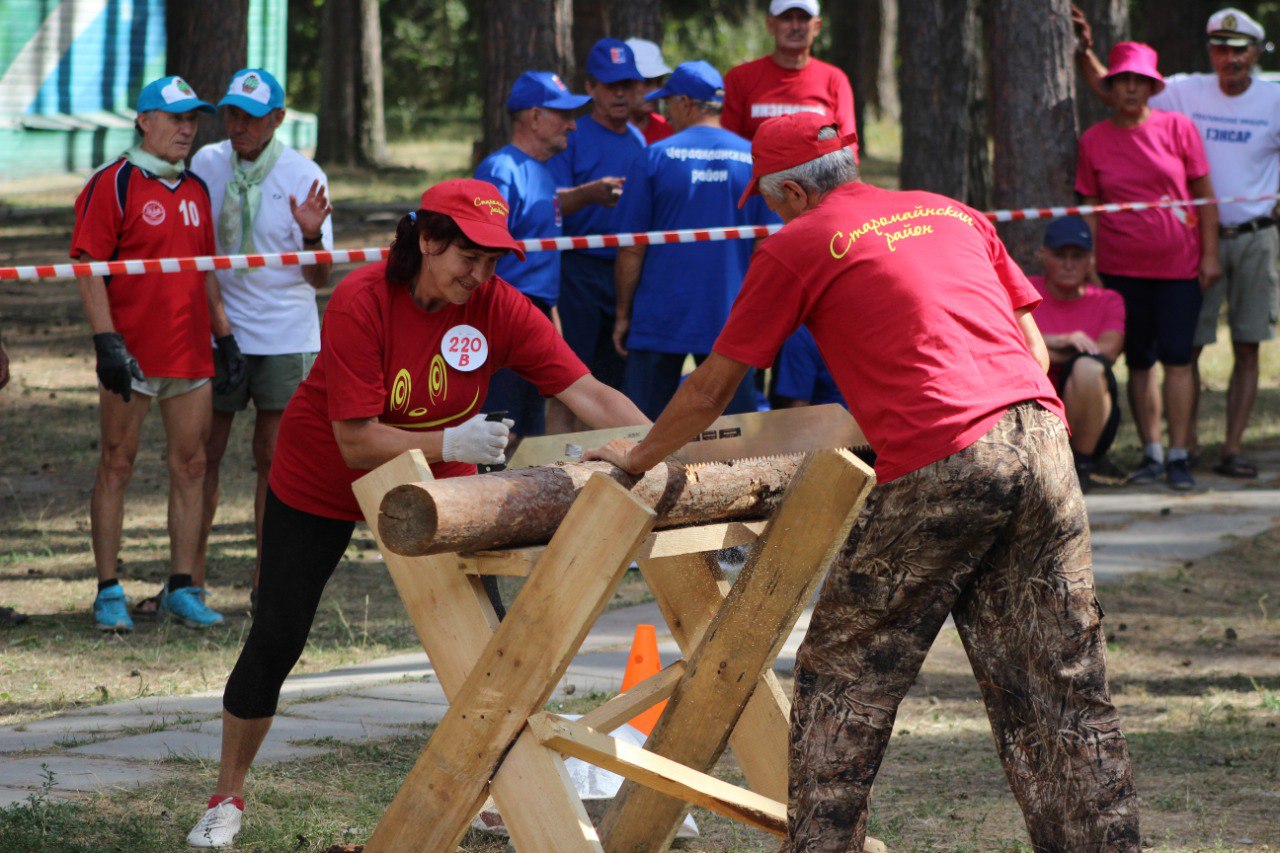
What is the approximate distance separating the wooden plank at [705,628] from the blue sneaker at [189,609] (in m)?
3.22

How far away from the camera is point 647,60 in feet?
29.1

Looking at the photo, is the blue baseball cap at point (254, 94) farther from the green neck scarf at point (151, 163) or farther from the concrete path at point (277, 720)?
the concrete path at point (277, 720)

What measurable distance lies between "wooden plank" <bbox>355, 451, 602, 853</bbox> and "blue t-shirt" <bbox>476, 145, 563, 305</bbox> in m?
3.94

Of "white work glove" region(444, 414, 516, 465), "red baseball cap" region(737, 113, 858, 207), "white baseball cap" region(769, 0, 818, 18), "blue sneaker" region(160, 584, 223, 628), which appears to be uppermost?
"white baseball cap" region(769, 0, 818, 18)

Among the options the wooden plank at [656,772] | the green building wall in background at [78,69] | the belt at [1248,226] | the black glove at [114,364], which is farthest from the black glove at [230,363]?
the green building wall in background at [78,69]

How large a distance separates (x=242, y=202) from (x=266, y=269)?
1.02 feet

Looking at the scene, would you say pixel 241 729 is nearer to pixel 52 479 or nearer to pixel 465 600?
pixel 465 600

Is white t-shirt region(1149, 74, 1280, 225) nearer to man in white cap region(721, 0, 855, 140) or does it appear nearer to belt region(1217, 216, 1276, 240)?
belt region(1217, 216, 1276, 240)

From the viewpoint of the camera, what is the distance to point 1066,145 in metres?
10.5

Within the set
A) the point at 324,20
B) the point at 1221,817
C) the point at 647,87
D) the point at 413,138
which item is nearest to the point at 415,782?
the point at 1221,817

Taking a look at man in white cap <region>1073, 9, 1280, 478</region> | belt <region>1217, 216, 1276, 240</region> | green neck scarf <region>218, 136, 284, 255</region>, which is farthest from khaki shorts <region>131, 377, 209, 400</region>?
belt <region>1217, 216, 1276, 240</region>

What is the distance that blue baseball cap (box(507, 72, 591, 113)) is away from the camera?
304 inches

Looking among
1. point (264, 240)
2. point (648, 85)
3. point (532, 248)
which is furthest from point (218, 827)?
point (648, 85)

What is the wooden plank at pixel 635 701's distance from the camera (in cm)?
397
